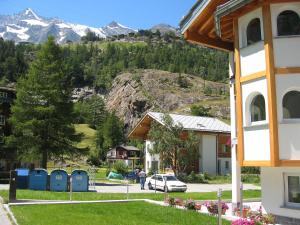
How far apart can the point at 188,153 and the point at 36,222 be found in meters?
36.8

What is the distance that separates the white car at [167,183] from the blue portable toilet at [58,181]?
7.57m

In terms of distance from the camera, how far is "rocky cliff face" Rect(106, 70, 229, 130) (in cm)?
15375

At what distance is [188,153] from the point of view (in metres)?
51.4

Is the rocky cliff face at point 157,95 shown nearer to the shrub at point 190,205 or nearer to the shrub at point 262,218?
the shrub at point 190,205

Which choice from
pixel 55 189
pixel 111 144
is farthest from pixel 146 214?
pixel 111 144

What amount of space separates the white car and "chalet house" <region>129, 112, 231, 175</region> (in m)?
16.3

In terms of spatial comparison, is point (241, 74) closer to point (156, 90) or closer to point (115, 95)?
point (156, 90)

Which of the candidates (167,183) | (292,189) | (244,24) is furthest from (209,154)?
(292,189)

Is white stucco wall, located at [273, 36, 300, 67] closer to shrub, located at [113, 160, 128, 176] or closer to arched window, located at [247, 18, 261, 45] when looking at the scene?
arched window, located at [247, 18, 261, 45]

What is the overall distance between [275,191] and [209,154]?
4337cm

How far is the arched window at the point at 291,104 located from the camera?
47.1ft

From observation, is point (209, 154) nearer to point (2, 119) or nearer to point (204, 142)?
point (204, 142)

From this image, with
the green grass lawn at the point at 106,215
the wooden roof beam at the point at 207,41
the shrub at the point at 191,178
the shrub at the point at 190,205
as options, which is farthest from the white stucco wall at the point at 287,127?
the shrub at the point at 191,178

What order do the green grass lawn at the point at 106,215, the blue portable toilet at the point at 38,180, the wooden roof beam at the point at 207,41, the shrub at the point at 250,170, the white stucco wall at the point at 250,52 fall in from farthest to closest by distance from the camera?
the shrub at the point at 250,170 < the blue portable toilet at the point at 38,180 < the wooden roof beam at the point at 207,41 < the green grass lawn at the point at 106,215 < the white stucco wall at the point at 250,52
